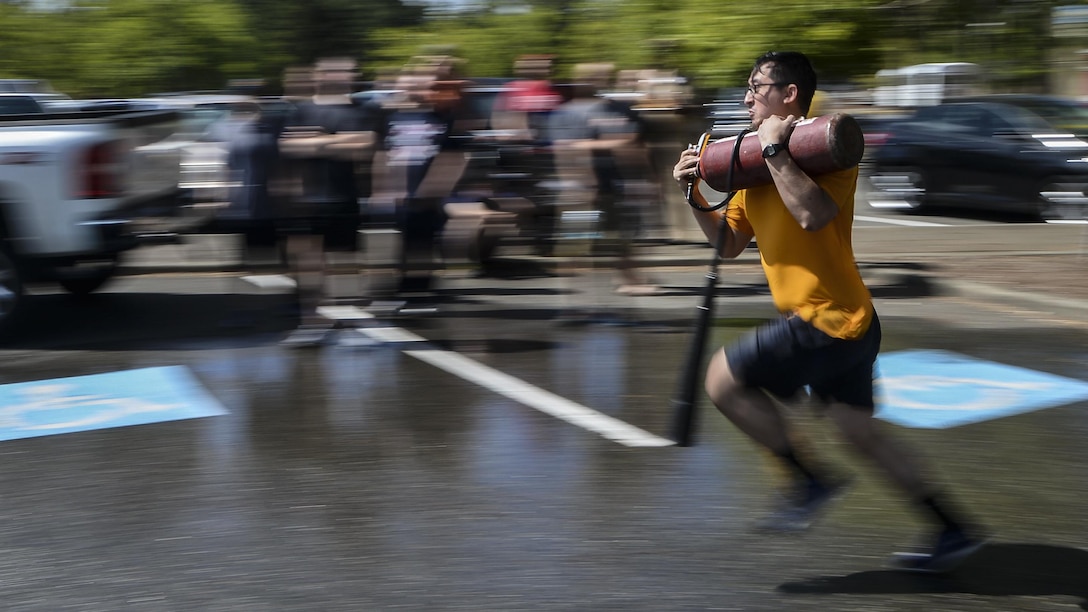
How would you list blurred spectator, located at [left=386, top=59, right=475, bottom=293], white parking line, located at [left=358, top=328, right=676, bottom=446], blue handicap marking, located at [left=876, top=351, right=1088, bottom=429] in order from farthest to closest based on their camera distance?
blurred spectator, located at [left=386, top=59, right=475, bottom=293] → blue handicap marking, located at [left=876, top=351, right=1088, bottom=429] → white parking line, located at [left=358, top=328, right=676, bottom=446]

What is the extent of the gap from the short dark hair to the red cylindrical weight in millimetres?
186

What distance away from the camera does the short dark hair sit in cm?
399

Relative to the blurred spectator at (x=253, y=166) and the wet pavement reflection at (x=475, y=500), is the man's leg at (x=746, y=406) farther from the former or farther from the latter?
the blurred spectator at (x=253, y=166)

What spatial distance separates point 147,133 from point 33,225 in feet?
3.55

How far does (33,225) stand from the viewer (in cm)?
848

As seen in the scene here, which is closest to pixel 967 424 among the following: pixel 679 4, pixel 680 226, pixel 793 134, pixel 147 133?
pixel 793 134

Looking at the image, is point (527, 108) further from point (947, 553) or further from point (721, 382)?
point (947, 553)

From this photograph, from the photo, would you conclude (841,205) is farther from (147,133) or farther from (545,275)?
(545,275)

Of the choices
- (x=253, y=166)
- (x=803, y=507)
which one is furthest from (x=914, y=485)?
(x=253, y=166)

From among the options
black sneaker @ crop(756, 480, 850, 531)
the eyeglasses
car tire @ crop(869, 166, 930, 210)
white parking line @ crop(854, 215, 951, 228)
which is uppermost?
the eyeglasses

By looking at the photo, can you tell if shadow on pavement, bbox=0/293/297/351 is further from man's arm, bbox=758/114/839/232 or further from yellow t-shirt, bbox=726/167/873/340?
man's arm, bbox=758/114/839/232

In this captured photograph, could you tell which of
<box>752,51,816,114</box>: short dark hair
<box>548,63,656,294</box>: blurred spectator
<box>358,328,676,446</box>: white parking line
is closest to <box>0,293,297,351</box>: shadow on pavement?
<box>358,328,676,446</box>: white parking line

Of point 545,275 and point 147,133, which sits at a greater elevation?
point 147,133

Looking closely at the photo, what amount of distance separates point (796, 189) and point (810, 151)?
0.40 ft
